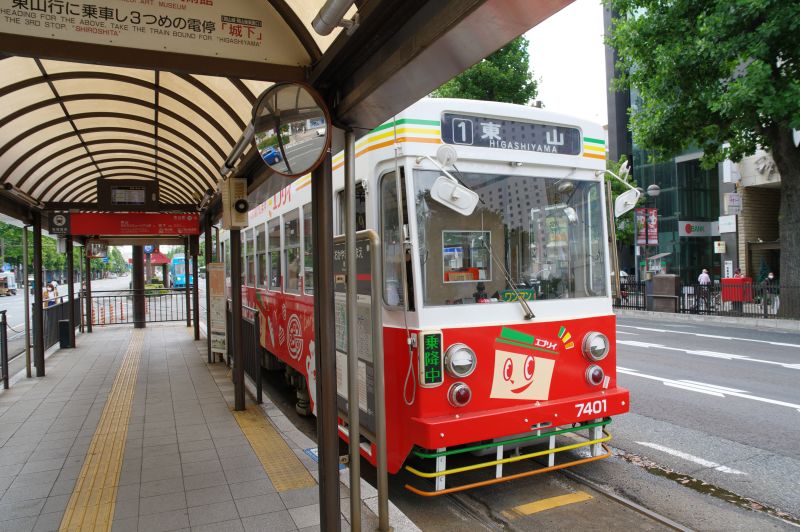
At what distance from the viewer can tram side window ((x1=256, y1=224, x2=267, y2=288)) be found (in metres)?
7.72

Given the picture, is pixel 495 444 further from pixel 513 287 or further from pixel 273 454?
pixel 273 454

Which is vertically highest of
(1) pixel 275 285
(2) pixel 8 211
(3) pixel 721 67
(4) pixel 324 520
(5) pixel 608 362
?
(3) pixel 721 67

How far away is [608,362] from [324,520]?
263cm

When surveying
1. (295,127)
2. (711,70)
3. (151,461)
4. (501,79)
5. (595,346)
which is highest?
(501,79)

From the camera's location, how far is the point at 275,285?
722 centimetres

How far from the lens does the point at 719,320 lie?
1655 cm

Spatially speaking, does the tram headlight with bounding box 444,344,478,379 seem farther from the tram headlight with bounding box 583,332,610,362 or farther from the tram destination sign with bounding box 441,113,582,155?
the tram destination sign with bounding box 441,113,582,155

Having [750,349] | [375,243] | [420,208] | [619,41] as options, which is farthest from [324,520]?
[619,41]

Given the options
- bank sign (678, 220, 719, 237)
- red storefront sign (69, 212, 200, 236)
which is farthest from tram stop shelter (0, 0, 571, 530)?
bank sign (678, 220, 719, 237)

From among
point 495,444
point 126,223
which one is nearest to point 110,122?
point 126,223

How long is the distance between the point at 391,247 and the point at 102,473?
10.4 ft

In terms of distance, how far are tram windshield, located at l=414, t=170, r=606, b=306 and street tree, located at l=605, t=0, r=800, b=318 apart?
1141 cm

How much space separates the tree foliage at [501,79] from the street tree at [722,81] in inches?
143

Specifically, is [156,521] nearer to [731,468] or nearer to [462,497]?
[462,497]
